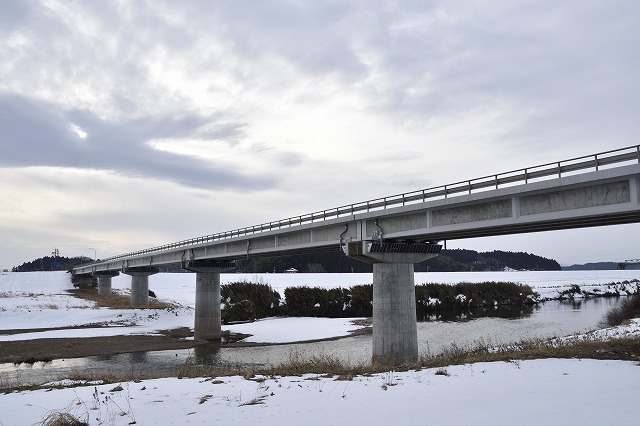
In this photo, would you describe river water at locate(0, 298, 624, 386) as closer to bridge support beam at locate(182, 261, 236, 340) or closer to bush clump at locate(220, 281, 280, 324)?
bridge support beam at locate(182, 261, 236, 340)

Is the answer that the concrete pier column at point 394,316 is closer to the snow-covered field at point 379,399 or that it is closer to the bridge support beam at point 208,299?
the snow-covered field at point 379,399

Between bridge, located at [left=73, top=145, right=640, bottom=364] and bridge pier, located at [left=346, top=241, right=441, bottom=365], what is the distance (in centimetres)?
6

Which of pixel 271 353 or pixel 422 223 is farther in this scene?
pixel 271 353

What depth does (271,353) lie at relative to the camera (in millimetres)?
31594

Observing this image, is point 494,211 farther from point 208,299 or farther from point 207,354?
point 208,299

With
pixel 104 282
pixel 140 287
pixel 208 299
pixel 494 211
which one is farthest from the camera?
pixel 104 282

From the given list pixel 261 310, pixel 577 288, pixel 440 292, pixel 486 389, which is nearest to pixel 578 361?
pixel 486 389

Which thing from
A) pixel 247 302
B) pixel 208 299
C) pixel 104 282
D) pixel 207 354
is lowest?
pixel 207 354

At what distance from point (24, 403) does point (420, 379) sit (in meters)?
10.1

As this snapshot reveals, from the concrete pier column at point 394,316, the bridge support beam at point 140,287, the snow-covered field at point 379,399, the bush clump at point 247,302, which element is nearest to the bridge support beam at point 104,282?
the bridge support beam at point 140,287

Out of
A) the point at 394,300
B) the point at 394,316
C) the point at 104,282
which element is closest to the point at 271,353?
the point at 394,316

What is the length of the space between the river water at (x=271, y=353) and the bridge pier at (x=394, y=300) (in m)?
1.58

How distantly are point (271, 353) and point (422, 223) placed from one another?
14.0 meters

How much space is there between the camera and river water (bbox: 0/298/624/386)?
24.3 meters
